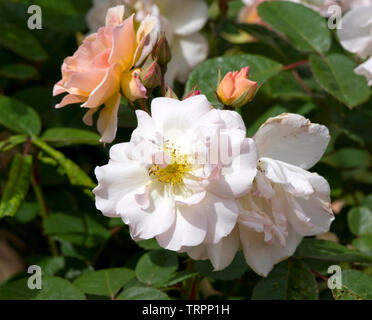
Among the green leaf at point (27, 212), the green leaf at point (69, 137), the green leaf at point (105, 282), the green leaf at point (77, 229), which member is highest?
the green leaf at point (69, 137)

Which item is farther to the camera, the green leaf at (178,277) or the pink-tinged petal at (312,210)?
the green leaf at (178,277)

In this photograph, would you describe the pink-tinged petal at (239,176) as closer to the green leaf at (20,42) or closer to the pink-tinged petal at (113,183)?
the pink-tinged petal at (113,183)

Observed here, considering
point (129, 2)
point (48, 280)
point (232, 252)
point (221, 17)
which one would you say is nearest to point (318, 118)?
point (221, 17)

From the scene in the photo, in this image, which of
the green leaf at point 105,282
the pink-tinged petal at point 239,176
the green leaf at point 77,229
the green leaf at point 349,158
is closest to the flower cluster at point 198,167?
the pink-tinged petal at point 239,176

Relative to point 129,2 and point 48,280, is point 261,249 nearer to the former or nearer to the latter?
point 48,280

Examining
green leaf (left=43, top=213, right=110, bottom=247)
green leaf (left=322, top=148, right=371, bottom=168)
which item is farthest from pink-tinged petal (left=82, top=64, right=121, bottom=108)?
green leaf (left=322, top=148, right=371, bottom=168)

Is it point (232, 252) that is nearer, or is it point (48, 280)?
point (232, 252)

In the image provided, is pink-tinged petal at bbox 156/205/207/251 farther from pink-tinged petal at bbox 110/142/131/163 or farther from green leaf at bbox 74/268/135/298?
green leaf at bbox 74/268/135/298
